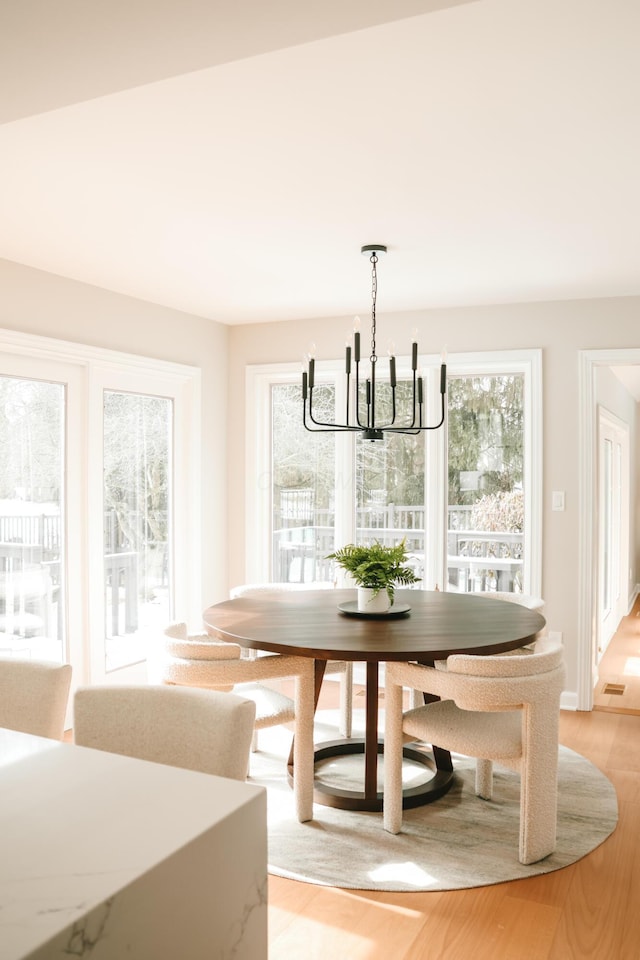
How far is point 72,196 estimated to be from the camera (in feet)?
9.79

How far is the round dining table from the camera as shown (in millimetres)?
2914

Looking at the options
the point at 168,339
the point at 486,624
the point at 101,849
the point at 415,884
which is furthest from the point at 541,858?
the point at 168,339

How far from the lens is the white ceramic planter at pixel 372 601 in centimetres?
348

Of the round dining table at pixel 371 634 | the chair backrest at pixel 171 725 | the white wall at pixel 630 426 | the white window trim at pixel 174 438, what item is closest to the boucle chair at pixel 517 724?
the round dining table at pixel 371 634

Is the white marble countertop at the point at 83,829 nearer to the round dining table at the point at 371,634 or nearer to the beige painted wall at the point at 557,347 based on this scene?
the round dining table at the point at 371,634

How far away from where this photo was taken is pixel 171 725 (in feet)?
5.61

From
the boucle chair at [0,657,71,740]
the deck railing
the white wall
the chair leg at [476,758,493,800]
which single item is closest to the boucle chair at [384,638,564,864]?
the chair leg at [476,758,493,800]

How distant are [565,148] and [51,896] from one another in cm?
251

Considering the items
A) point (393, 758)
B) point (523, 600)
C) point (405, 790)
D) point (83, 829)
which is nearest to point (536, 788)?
point (393, 758)

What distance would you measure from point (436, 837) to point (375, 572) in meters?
1.06

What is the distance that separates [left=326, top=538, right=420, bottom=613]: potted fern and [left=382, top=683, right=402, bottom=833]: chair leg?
0.50 metres

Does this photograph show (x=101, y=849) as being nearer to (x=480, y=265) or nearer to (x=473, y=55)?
(x=473, y=55)

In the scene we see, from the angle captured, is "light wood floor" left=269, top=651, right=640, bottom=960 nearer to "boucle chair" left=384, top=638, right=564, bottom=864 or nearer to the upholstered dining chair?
"boucle chair" left=384, top=638, right=564, bottom=864

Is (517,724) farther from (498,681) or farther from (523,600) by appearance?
(523,600)
